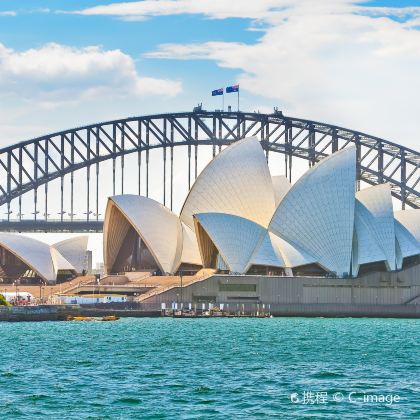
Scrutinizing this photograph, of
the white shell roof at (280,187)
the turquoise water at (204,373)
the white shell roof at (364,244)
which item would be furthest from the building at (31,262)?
the turquoise water at (204,373)

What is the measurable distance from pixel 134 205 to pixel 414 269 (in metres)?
24.7

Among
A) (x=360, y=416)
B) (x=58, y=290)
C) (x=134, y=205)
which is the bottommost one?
(x=360, y=416)

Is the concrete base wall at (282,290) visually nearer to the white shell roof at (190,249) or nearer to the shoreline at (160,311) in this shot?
the shoreline at (160,311)

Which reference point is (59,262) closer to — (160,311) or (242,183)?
(160,311)

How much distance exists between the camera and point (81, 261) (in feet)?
421

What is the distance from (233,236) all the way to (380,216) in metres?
12.3

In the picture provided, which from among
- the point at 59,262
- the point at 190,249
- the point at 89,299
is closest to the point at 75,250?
the point at 59,262

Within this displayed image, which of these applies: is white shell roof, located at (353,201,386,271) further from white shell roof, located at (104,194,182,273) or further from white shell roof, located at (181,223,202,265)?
white shell roof, located at (104,194,182,273)

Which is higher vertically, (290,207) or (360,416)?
(290,207)

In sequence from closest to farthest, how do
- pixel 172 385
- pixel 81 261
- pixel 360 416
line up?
pixel 360 416 → pixel 172 385 → pixel 81 261

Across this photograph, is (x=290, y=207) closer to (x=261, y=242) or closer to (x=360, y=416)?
(x=261, y=242)

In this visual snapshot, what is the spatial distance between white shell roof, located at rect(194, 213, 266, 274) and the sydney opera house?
8cm

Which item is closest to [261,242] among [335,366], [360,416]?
[335,366]

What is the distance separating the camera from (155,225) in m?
116
